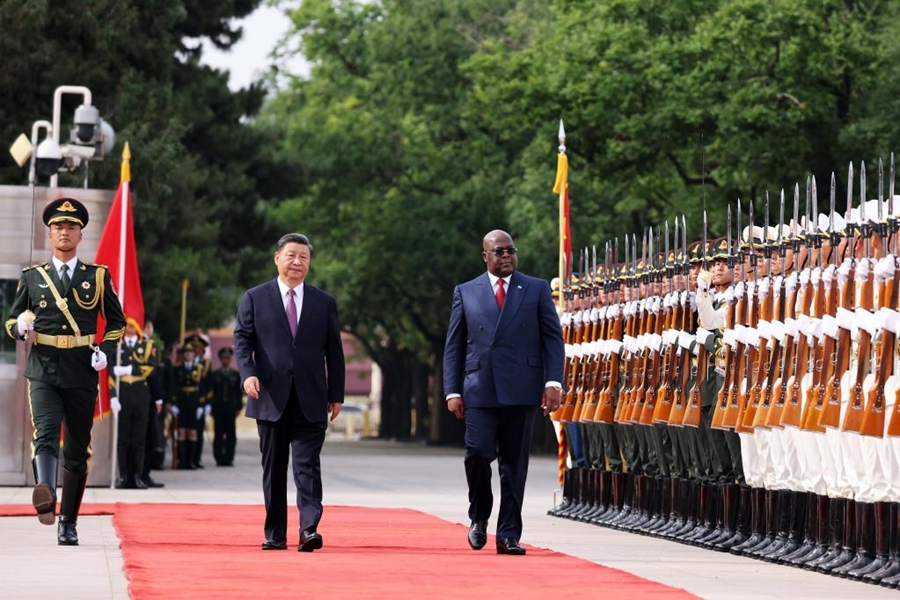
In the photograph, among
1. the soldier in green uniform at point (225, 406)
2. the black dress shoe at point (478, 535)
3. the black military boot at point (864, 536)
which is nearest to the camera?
the black military boot at point (864, 536)

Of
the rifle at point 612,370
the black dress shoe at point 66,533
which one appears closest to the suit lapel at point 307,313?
the black dress shoe at point 66,533

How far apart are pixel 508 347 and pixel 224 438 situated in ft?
72.7

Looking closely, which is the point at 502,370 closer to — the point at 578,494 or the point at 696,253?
the point at 696,253

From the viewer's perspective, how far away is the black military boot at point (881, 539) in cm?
1189

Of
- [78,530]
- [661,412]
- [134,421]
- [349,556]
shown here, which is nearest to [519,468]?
[349,556]

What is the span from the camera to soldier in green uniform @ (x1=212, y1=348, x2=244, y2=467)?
34844 millimetres

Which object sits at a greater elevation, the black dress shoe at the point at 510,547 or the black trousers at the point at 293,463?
the black trousers at the point at 293,463

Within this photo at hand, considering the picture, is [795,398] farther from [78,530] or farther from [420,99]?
[420,99]

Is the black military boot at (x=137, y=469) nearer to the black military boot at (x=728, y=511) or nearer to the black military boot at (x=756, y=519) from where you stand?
the black military boot at (x=728, y=511)

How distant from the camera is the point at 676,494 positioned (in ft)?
52.7

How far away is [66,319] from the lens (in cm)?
1365

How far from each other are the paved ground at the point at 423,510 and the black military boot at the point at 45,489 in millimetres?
227

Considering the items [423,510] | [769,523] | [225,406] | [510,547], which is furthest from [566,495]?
[225,406]

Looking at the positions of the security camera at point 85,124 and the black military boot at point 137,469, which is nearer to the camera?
the security camera at point 85,124
